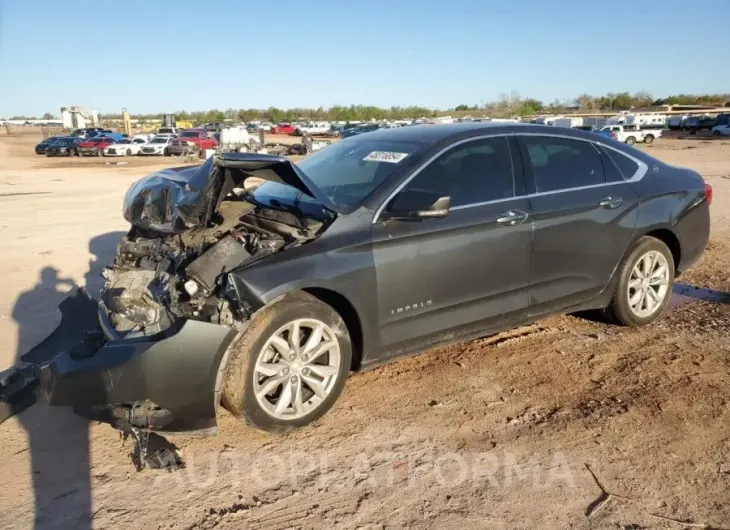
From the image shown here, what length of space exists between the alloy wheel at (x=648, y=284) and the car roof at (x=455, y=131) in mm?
1183

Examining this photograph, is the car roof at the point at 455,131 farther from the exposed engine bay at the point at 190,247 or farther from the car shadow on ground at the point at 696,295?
the car shadow on ground at the point at 696,295

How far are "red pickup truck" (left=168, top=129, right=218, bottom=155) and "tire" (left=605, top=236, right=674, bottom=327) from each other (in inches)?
1376

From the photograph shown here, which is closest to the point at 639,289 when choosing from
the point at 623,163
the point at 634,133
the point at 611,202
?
the point at 611,202

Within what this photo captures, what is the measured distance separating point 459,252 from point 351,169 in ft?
3.25

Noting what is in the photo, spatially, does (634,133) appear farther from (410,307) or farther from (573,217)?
(410,307)

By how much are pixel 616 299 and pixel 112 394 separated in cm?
384

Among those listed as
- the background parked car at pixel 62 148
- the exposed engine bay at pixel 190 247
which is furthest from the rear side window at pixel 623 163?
the background parked car at pixel 62 148

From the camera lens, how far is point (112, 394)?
3.04m

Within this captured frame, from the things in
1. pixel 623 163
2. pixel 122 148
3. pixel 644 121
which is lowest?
pixel 623 163

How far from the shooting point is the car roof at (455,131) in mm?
4273

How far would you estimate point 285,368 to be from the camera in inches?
135

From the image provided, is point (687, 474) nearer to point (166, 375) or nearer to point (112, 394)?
point (166, 375)

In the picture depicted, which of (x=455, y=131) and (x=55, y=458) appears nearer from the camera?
(x=55, y=458)

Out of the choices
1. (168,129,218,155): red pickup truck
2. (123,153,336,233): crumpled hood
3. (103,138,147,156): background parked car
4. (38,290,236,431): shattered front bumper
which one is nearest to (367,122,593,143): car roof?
(123,153,336,233): crumpled hood
